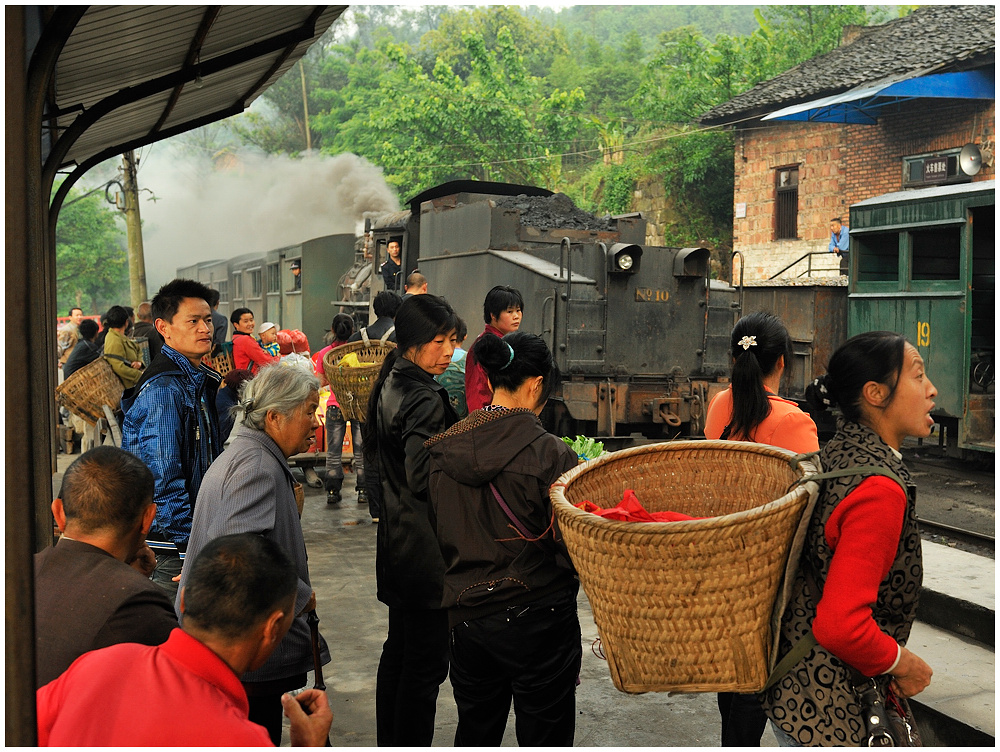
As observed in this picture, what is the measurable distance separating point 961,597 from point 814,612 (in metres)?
3.45

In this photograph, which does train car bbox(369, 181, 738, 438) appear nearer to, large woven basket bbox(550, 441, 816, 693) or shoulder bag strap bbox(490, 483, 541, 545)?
shoulder bag strap bbox(490, 483, 541, 545)

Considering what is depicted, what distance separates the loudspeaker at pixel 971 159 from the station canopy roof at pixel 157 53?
14686 millimetres

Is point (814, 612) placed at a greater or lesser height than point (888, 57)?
lesser

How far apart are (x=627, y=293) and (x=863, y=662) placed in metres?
8.21

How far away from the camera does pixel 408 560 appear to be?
140 inches

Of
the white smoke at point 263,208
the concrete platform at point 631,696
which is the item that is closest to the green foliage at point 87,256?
the white smoke at point 263,208

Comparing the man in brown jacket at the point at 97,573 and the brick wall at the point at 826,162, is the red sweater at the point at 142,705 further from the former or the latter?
the brick wall at the point at 826,162

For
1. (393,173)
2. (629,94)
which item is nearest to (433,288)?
(393,173)

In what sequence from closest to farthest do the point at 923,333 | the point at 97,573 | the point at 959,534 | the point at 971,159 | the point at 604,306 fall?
the point at 97,573
the point at 959,534
the point at 604,306
the point at 923,333
the point at 971,159

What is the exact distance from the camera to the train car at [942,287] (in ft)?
33.0

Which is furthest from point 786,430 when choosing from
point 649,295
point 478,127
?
point 478,127

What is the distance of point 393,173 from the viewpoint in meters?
35.2

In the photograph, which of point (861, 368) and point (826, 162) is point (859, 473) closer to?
point (861, 368)

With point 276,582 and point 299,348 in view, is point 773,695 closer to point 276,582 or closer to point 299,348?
point 276,582
